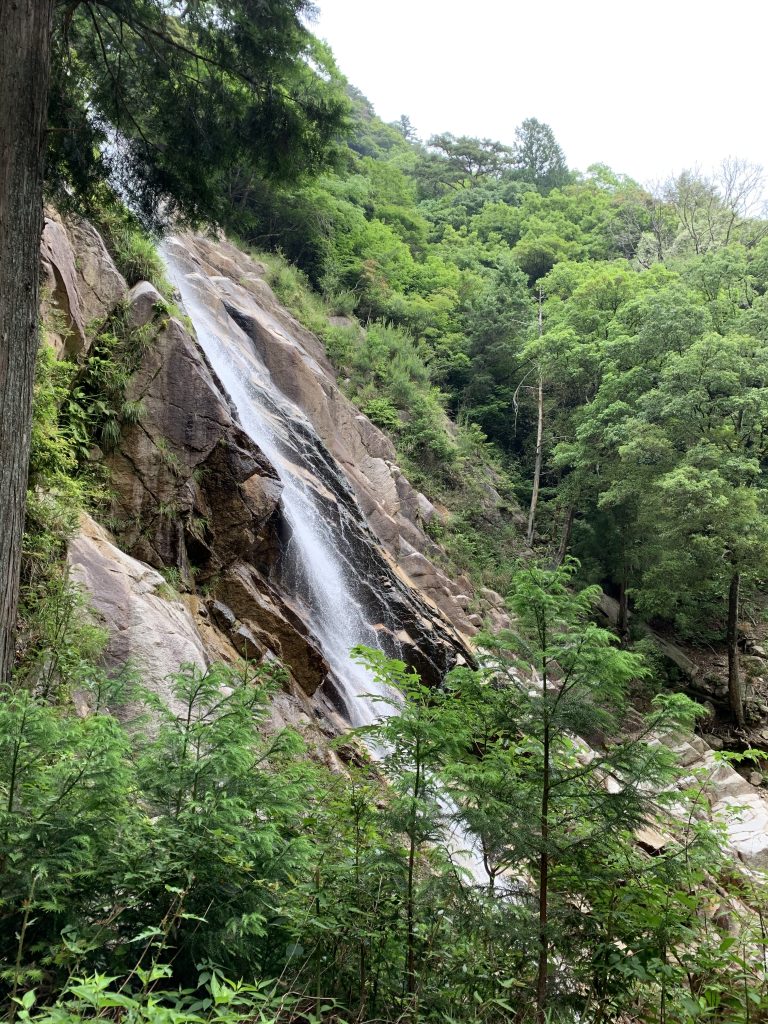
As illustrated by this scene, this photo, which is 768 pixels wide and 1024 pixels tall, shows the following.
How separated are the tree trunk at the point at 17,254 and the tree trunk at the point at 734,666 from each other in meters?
17.1

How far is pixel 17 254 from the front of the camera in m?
4.18

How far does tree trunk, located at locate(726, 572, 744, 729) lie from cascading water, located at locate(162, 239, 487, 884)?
1056cm

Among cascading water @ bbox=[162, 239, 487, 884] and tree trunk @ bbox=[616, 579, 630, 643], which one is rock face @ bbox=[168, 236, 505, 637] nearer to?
cascading water @ bbox=[162, 239, 487, 884]

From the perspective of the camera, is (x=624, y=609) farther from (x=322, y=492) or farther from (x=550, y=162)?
(x=550, y=162)

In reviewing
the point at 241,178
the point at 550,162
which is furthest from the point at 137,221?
the point at 550,162

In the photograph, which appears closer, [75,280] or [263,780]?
[263,780]

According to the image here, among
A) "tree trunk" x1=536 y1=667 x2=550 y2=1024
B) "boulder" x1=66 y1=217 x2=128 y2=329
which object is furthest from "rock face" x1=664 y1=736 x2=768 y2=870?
"boulder" x1=66 y1=217 x2=128 y2=329

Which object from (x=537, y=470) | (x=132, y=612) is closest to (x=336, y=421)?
(x=537, y=470)

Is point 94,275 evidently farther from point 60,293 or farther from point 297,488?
point 297,488

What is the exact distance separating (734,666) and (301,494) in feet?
41.1

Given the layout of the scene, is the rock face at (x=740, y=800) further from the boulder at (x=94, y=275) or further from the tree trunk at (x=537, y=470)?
the boulder at (x=94, y=275)

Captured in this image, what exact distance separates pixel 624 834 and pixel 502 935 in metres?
0.73

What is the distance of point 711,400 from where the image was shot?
1745cm

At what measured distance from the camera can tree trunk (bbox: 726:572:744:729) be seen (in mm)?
17172
